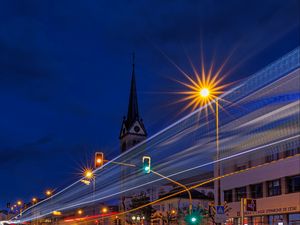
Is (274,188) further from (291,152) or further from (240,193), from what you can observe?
(240,193)

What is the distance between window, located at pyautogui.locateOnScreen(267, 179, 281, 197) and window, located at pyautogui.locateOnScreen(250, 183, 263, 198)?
3.73 feet

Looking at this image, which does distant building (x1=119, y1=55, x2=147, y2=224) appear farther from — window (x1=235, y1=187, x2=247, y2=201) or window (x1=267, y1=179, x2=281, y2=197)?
window (x1=267, y1=179, x2=281, y2=197)

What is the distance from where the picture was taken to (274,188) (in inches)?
1700

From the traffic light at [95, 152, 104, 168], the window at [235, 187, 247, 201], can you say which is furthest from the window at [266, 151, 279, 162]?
the traffic light at [95, 152, 104, 168]

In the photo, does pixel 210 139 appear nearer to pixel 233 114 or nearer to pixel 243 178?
pixel 233 114

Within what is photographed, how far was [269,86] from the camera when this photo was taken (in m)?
52.4

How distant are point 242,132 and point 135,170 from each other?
240 feet

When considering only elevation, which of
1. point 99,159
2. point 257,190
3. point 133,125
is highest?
point 133,125

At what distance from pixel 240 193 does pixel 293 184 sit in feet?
27.9

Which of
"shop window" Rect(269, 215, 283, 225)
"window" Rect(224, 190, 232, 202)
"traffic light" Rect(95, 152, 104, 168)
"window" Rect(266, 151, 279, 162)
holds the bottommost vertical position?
"shop window" Rect(269, 215, 283, 225)

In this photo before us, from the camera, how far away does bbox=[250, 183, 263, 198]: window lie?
45081 mm

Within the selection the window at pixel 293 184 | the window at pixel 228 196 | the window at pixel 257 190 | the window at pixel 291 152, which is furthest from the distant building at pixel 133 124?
the window at pixel 293 184

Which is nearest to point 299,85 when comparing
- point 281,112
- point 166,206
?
point 281,112

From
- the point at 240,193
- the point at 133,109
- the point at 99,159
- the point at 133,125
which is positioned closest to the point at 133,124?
the point at 133,125
